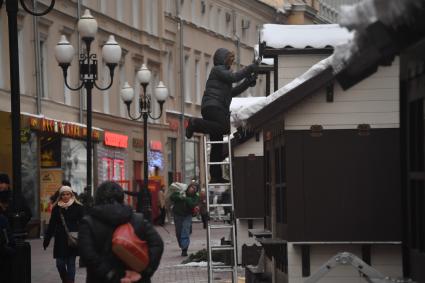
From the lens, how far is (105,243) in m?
10.8

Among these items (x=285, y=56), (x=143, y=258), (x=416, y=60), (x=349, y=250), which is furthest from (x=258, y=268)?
(x=416, y=60)

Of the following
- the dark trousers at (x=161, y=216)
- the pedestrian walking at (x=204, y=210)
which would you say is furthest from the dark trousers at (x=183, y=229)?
the dark trousers at (x=161, y=216)

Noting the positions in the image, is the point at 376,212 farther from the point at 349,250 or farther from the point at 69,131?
the point at 69,131

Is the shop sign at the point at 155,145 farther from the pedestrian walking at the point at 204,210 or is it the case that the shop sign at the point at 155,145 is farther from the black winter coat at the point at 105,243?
the black winter coat at the point at 105,243

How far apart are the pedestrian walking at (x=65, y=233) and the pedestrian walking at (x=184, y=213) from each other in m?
11.3

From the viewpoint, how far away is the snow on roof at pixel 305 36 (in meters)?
17.6

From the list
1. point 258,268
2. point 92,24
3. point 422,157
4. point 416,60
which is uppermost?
point 92,24

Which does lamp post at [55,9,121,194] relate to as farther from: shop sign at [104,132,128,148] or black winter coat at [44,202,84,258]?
shop sign at [104,132,128,148]

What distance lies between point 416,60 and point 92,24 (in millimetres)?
18026

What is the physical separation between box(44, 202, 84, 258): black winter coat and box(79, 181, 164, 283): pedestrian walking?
26.9ft

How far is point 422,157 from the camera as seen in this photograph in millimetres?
10328

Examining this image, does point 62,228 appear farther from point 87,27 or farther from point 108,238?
point 87,27

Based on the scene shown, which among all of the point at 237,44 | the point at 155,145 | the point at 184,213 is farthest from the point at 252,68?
the point at 237,44

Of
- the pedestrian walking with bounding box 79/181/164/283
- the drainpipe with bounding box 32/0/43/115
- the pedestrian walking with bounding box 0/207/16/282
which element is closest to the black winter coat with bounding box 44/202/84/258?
the pedestrian walking with bounding box 0/207/16/282
